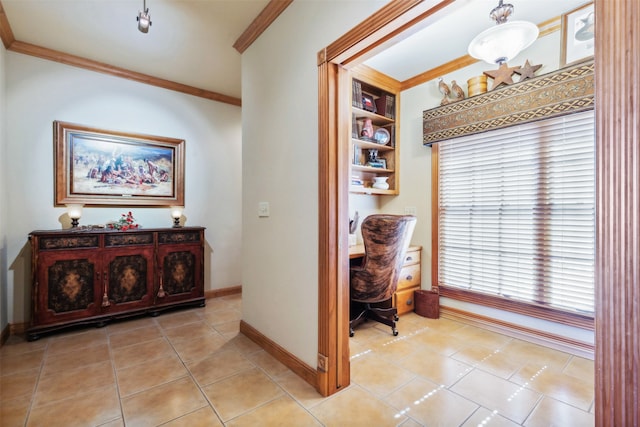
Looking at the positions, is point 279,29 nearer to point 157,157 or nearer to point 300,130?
point 300,130

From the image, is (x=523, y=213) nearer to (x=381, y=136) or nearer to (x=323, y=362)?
(x=381, y=136)

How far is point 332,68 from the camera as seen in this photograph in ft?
5.67

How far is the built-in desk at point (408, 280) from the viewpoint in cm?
298

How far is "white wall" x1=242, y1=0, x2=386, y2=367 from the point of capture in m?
1.84

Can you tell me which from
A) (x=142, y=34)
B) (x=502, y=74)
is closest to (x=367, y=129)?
(x=502, y=74)

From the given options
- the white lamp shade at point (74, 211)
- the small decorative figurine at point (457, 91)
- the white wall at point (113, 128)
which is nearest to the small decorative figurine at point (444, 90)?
the small decorative figurine at point (457, 91)

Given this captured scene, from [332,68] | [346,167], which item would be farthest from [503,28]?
[346,167]

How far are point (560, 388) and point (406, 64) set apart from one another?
9.96ft

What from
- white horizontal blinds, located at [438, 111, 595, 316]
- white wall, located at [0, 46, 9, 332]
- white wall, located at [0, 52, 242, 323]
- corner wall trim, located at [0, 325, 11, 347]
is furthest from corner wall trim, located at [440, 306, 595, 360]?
white wall, located at [0, 46, 9, 332]

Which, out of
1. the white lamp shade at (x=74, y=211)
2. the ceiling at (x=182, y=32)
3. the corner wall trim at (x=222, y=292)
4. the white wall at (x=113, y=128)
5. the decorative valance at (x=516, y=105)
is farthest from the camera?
the corner wall trim at (x=222, y=292)

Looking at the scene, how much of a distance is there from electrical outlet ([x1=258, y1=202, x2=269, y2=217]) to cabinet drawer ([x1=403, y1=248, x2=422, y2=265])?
5.38 ft

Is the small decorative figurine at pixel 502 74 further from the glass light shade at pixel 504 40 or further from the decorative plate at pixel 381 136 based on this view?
the decorative plate at pixel 381 136

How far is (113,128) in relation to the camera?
3.10 m

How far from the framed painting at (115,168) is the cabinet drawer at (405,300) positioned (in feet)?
9.41
